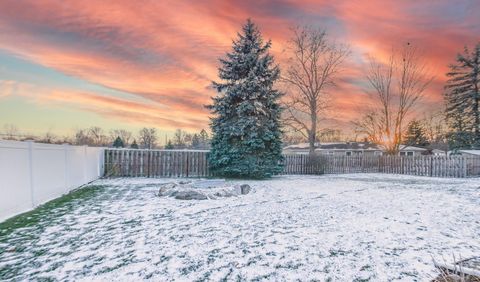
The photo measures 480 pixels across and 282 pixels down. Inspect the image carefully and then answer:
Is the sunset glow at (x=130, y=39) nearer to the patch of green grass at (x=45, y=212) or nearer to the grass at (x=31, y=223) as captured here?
the patch of green grass at (x=45, y=212)

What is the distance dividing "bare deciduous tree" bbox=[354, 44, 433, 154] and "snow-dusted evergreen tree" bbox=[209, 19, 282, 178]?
15474 mm

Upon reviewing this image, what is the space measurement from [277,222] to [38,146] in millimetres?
5294

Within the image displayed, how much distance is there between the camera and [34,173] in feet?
18.6

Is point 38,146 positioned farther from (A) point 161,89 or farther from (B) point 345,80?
(B) point 345,80

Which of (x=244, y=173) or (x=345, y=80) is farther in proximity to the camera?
(x=345, y=80)

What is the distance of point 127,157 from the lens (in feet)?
41.0

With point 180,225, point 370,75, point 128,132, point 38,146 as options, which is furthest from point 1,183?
point 128,132

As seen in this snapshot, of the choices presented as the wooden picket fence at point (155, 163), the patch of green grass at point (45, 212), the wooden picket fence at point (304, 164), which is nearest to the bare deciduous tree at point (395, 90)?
the wooden picket fence at point (304, 164)

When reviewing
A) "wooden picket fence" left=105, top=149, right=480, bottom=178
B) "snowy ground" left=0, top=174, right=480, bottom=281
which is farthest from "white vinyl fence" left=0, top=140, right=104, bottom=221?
"wooden picket fence" left=105, top=149, right=480, bottom=178

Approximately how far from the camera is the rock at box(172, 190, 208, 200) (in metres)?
6.97

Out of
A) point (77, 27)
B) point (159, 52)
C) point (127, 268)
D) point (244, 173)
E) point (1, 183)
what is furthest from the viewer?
point (244, 173)

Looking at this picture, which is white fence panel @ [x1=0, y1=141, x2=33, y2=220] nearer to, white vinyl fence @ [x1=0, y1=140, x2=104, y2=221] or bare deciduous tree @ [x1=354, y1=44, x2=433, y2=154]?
white vinyl fence @ [x1=0, y1=140, x2=104, y2=221]

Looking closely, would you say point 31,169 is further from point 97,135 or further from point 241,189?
point 97,135

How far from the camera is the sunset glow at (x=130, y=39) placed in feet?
28.8
